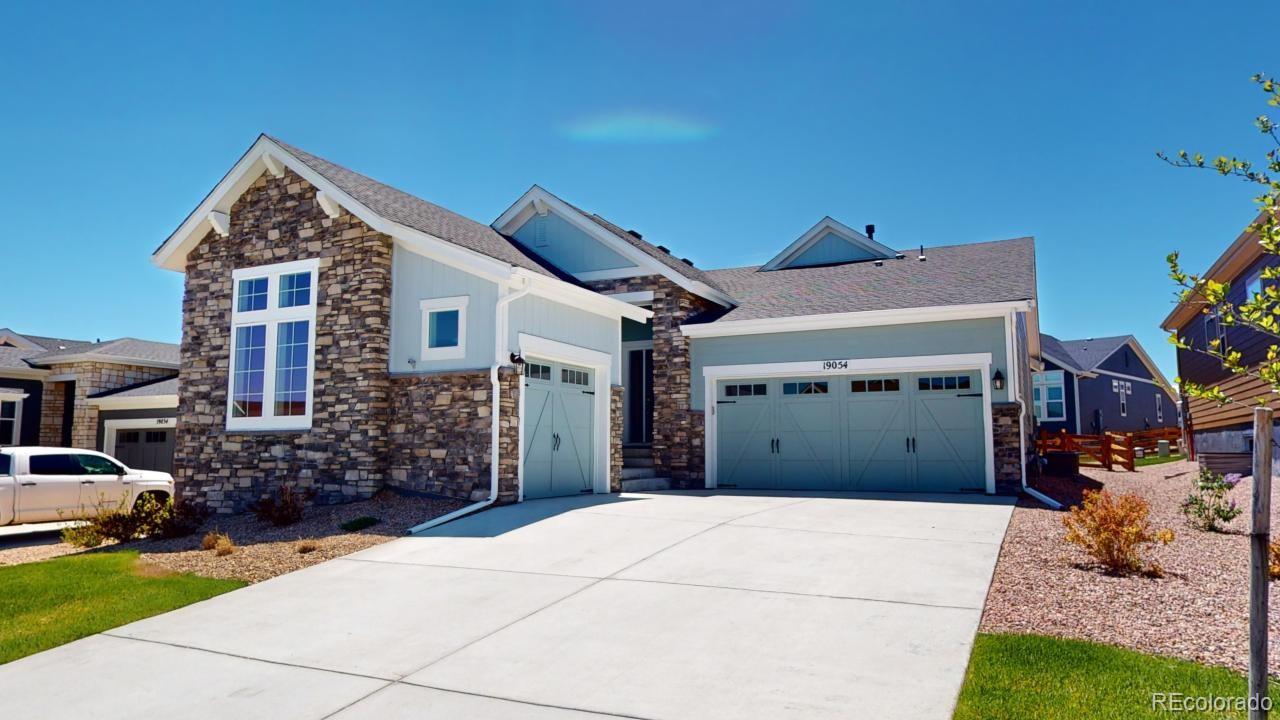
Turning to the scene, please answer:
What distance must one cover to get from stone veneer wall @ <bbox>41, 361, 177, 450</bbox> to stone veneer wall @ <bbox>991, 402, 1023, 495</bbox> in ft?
79.6

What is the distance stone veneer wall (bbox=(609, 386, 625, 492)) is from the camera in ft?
51.0

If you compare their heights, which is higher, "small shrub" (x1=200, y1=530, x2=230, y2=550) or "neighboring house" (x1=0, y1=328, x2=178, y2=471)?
"neighboring house" (x1=0, y1=328, x2=178, y2=471)

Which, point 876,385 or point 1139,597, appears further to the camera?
point 876,385

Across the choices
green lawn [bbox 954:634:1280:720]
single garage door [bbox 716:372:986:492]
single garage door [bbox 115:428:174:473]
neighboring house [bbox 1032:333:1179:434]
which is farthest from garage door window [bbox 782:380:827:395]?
single garage door [bbox 115:428:174:473]

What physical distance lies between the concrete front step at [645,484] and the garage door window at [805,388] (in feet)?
10.2

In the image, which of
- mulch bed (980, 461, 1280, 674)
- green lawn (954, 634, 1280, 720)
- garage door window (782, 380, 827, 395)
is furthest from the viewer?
garage door window (782, 380, 827, 395)

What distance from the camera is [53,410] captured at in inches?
997

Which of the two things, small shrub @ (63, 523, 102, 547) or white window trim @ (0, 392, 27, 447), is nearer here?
small shrub @ (63, 523, 102, 547)

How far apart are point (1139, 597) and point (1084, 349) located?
34.1 m

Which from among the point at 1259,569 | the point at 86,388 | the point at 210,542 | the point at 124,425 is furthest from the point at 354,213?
the point at 86,388

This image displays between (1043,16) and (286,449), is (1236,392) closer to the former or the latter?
(1043,16)

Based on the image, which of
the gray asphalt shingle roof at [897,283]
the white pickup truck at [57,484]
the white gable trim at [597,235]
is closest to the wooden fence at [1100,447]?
the gray asphalt shingle roof at [897,283]

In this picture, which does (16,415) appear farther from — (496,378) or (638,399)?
(496,378)

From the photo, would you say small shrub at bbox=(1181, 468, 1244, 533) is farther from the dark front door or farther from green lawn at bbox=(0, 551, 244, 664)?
green lawn at bbox=(0, 551, 244, 664)
